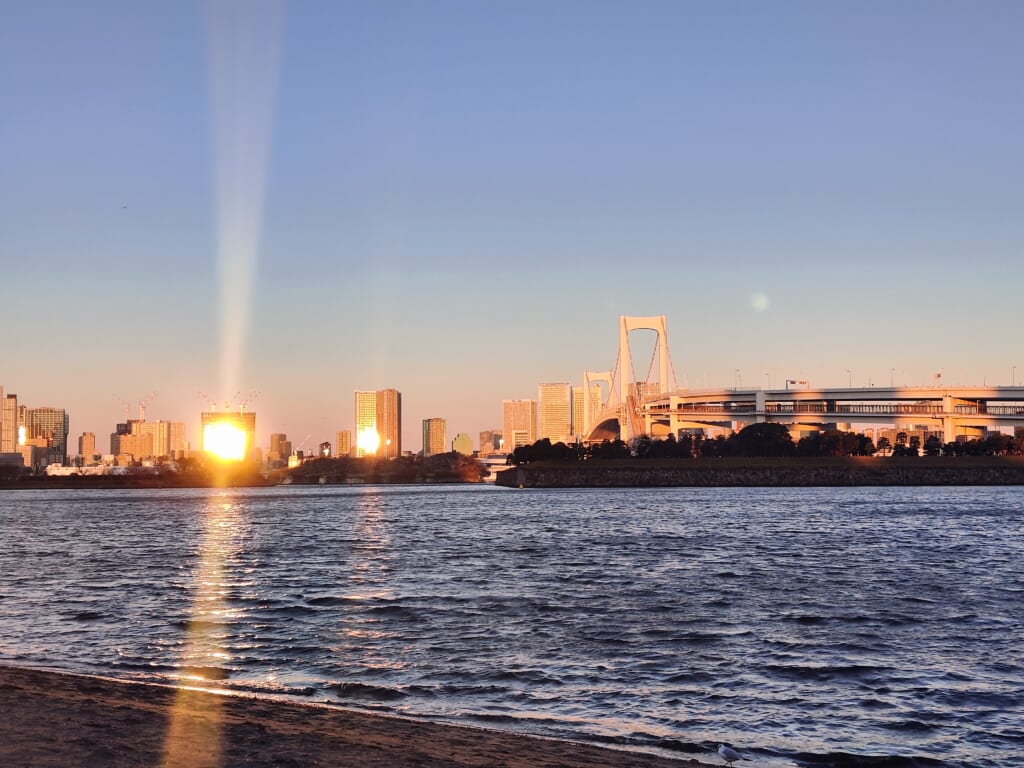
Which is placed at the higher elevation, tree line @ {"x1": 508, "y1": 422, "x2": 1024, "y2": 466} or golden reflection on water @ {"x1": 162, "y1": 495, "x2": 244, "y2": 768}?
tree line @ {"x1": 508, "y1": 422, "x2": 1024, "y2": 466}

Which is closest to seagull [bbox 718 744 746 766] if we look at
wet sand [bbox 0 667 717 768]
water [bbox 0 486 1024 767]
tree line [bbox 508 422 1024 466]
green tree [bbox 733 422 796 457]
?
water [bbox 0 486 1024 767]

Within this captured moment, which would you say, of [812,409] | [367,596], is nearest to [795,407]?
[812,409]

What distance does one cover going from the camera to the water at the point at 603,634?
43.3ft

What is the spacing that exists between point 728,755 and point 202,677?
26.3 ft

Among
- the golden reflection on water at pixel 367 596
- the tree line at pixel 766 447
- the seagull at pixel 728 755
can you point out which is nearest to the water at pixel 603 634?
the golden reflection on water at pixel 367 596

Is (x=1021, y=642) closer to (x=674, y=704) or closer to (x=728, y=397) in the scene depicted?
(x=674, y=704)

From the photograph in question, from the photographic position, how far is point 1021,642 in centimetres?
1872

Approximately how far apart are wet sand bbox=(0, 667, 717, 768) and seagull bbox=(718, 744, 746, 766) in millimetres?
495

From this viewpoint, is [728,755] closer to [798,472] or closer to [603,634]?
[603,634]

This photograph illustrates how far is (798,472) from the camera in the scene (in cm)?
14925

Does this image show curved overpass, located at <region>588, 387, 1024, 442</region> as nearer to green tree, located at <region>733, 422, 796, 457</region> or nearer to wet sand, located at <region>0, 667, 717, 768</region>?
green tree, located at <region>733, 422, 796, 457</region>

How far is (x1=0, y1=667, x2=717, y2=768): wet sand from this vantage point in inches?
388

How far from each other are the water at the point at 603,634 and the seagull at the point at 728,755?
0.23m

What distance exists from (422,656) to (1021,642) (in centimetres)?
1004
